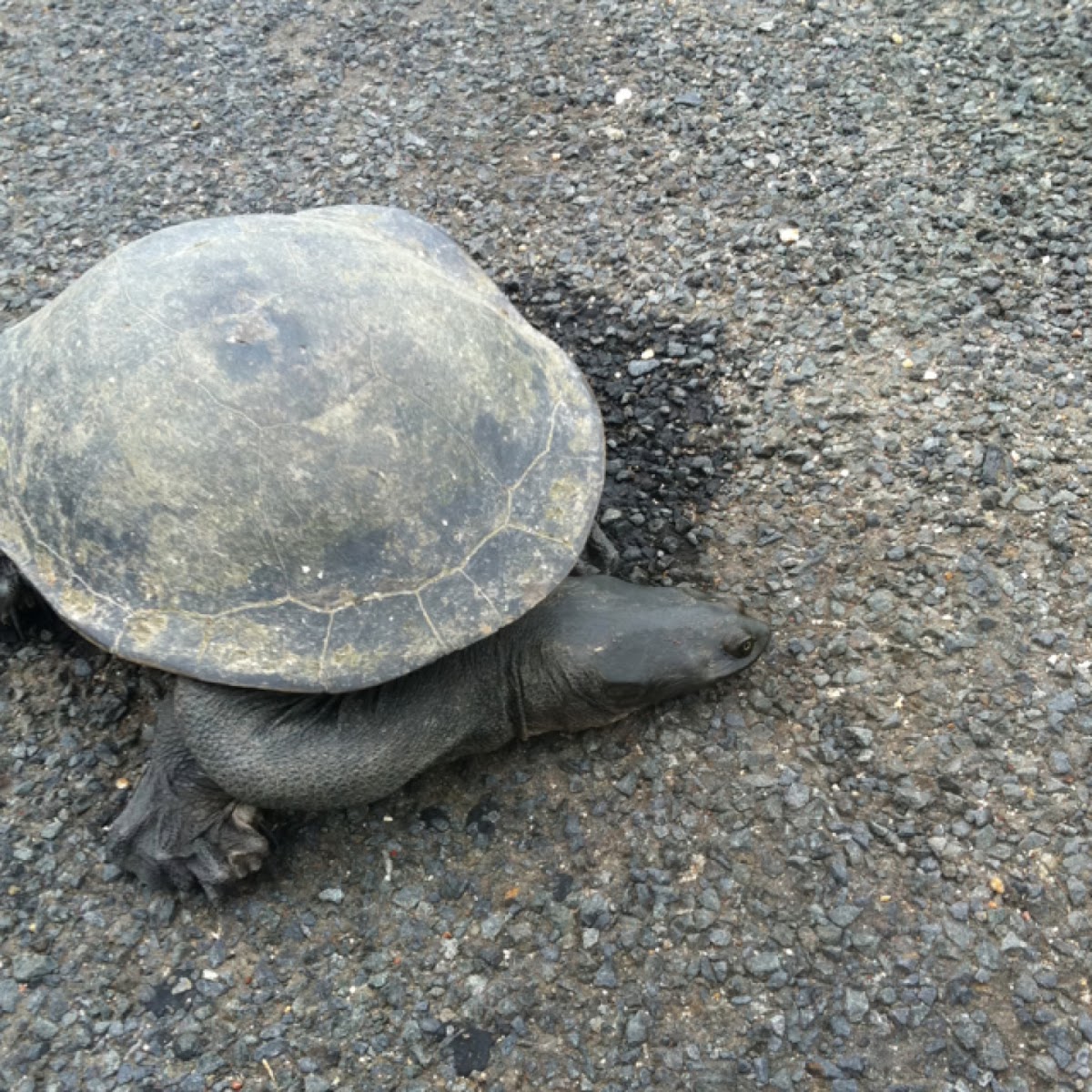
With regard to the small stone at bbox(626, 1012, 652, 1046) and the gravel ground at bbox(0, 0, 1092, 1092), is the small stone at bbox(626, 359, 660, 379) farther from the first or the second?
the small stone at bbox(626, 1012, 652, 1046)

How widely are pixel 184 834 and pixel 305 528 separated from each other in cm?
86

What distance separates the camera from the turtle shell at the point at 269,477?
2.39 meters

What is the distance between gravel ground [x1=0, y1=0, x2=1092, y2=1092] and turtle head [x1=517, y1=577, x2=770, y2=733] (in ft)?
0.44

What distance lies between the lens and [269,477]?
2.39 meters

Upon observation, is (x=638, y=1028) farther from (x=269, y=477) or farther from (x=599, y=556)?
(x=269, y=477)

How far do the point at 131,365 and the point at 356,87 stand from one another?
2.91 m

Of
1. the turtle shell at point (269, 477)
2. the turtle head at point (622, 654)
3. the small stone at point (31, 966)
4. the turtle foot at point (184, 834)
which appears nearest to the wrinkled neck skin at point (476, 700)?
the turtle head at point (622, 654)

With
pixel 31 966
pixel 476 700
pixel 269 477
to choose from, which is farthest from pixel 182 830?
pixel 269 477

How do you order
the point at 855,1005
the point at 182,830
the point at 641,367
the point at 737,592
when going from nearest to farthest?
the point at 855,1005
the point at 182,830
the point at 737,592
the point at 641,367

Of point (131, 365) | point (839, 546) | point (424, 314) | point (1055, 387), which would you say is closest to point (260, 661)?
point (131, 365)

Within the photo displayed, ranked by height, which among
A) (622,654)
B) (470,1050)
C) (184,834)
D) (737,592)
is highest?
(622,654)

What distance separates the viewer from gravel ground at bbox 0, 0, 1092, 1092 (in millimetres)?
2373

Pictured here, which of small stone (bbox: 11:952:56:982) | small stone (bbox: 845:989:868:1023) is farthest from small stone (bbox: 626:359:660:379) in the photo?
small stone (bbox: 11:952:56:982)

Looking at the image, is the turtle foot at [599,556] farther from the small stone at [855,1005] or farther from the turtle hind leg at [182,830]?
the small stone at [855,1005]
